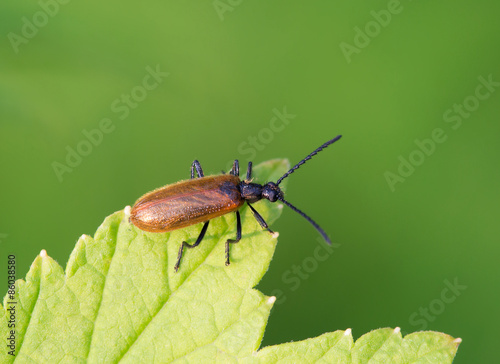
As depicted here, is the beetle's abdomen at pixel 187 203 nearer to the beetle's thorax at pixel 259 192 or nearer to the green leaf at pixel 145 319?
the beetle's thorax at pixel 259 192

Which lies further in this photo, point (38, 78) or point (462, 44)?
point (462, 44)

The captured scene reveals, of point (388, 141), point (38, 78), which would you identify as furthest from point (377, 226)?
point (38, 78)

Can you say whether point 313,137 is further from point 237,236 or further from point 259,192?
point 237,236

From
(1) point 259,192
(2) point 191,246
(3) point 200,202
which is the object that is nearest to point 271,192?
(1) point 259,192

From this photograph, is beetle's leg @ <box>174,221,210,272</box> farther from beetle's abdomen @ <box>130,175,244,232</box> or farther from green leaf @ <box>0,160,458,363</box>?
beetle's abdomen @ <box>130,175,244,232</box>

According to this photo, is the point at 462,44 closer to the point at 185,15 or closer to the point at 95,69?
the point at 185,15

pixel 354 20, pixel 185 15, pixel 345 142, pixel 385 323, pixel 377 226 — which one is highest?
pixel 185 15

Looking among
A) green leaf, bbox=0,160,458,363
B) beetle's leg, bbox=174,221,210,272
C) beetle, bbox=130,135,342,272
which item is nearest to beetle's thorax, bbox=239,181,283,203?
beetle, bbox=130,135,342,272

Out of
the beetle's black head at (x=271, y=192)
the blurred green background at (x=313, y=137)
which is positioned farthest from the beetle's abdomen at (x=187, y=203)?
the blurred green background at (x=313, y=137)
